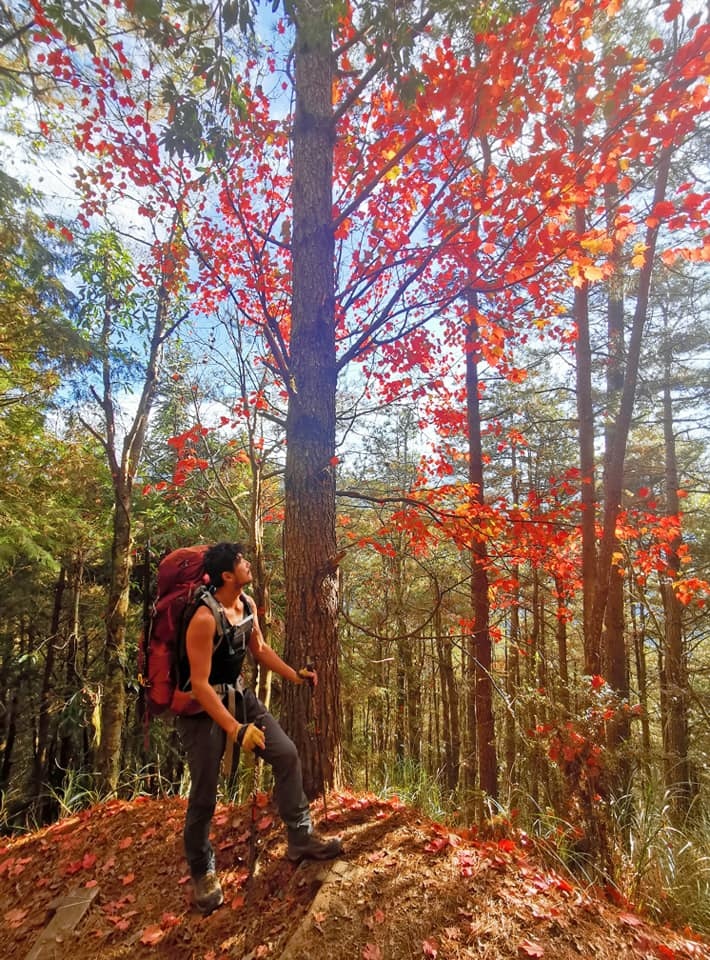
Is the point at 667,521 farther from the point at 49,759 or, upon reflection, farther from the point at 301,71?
the point at 49,759

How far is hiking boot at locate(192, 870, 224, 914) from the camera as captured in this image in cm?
267

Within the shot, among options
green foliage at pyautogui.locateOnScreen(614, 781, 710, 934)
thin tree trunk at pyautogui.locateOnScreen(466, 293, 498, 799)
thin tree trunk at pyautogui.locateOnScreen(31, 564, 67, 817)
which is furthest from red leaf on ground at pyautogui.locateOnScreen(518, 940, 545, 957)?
thin tree trunk at pyautogui.locateOnScreen(31, 564, 67, 817)

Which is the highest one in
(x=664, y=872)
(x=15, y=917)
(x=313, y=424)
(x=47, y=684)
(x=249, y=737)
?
(x=313, y=424)

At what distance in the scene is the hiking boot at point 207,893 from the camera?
8.77ft

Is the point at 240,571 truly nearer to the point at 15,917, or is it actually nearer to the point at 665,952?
the point at 665,952

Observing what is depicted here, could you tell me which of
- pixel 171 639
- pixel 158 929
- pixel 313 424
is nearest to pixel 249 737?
pixel 171 639

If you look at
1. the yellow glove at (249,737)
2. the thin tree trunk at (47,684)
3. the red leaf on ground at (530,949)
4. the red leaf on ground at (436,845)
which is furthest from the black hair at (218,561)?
the thin tree trunk at (47,684)

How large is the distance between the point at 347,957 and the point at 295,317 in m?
3.99

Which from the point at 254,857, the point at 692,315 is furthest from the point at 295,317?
the point at 692,315

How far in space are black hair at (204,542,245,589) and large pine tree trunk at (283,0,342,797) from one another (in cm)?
70

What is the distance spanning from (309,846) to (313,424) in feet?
9.08

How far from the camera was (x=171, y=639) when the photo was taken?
108 inches

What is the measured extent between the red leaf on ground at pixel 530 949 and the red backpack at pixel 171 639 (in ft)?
6.56

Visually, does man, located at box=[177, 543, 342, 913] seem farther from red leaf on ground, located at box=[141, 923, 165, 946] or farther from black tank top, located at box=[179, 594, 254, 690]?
red leaf on ground, located at box=[141, 923, 165, 946]
